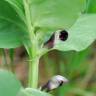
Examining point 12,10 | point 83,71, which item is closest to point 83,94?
point 83,71

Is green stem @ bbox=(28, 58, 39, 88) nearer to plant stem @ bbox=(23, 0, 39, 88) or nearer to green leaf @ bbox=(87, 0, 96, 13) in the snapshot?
plant stem @ bbox=(23, 0, 39, 88)

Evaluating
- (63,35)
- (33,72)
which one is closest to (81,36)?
(63,35)

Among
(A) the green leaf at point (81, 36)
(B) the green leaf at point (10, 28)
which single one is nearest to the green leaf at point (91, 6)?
(A) the green leaf at point (81, 36)

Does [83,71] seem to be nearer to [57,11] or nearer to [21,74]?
[21,74]

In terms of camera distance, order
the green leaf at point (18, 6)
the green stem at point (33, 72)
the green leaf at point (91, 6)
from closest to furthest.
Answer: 1. the green leaf at point (18, 6)
2. the green stem at point (33, 72)
3. the green leaf at point (91, 6)

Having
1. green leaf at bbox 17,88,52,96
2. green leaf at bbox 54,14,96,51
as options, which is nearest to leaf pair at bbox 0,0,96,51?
green leaf at bbox 54,14,96,51

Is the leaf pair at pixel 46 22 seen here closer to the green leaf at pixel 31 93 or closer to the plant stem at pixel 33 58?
the plant stem at pixel 33 58

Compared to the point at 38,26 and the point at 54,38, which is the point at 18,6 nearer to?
the point at 38,26
